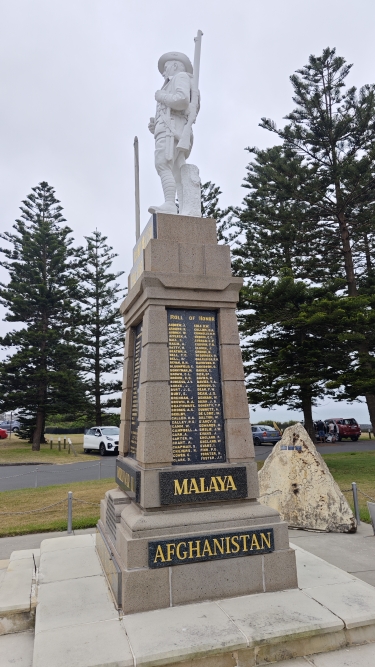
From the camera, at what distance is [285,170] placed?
17344mm

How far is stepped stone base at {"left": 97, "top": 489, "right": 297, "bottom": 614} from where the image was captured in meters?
4.04

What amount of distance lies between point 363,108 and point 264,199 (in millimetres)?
5079

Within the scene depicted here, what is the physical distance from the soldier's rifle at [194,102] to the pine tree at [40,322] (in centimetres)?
2089

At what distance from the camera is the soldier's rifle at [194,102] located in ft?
20.3

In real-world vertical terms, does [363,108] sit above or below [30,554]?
above

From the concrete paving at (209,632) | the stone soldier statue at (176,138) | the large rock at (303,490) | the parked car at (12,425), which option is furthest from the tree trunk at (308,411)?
the parked car at (12,425)

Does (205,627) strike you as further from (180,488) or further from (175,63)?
(175,63)

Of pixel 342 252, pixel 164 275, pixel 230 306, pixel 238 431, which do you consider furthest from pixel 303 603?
pixel 342 252

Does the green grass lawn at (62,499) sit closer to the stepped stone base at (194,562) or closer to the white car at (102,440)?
the stepped stone base at (194,562)

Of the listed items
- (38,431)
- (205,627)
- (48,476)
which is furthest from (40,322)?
(205,627)

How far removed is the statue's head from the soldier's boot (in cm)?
157

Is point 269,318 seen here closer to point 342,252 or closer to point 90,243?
point 342,252

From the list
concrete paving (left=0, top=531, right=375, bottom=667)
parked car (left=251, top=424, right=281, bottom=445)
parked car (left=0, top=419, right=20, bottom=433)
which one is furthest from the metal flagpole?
parked car (left=0, top=419, right=20, bottom=433)

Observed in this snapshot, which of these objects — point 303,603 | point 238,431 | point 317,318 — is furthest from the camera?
point 317,318
